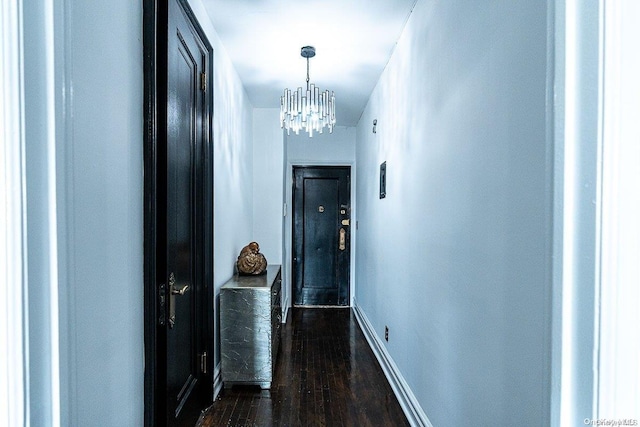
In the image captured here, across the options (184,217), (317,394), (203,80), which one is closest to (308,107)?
(203,80)

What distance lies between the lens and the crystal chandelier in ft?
9.99

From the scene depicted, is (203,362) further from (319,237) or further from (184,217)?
(319,237)

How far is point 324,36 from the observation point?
2914 millimetres

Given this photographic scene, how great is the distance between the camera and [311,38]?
2945 mm

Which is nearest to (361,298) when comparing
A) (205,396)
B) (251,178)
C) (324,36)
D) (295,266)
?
(295,266)

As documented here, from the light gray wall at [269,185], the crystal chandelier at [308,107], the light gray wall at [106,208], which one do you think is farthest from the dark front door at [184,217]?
the light gray wall at [269,185]

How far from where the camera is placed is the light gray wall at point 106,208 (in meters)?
1.05

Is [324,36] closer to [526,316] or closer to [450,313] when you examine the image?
[450,313]

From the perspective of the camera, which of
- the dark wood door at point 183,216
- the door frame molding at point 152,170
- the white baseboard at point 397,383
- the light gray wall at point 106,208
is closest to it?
the light gray wall at point 106,208

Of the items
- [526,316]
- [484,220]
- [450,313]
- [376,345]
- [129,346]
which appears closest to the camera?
[526,316]

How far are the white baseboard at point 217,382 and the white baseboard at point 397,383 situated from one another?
123 cm

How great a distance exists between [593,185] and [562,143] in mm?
68

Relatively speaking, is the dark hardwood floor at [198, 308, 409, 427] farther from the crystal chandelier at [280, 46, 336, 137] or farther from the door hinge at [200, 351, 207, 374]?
the crystal chandelier at [280, 46, 336, 137]

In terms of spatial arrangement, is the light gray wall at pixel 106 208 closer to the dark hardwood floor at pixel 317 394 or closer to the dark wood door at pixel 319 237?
the dark hardwood floor at pixel 317 394
